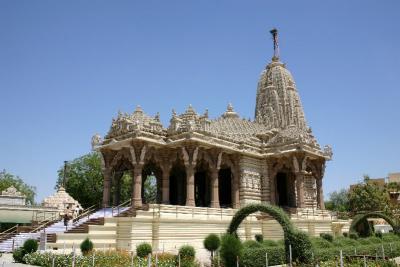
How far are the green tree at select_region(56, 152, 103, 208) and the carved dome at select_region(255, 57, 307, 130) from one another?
2487 cm

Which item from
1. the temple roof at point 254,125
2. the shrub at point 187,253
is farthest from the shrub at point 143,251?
the temple roof at point 254,125

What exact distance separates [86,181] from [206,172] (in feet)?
84.0

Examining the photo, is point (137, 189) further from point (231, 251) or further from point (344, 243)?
point (344, 243)

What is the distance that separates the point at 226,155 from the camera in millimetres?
35031

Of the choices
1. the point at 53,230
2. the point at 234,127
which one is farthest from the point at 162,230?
the point at 234,127

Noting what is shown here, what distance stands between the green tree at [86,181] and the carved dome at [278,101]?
24874mm

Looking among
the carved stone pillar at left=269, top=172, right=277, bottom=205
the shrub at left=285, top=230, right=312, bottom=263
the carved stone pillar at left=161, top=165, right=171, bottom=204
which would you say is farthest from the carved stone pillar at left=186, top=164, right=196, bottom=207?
the shrub at left=285, top=230, right=312, bottom=263

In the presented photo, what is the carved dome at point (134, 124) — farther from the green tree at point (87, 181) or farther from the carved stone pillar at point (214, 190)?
the green tree at point (87, 181)

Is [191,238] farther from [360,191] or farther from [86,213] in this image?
[360,191]

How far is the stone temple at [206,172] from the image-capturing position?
26.2 metres

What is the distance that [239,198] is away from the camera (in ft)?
115

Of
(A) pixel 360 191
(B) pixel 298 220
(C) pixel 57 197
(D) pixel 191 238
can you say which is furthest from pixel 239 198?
(A) pixel 360 191

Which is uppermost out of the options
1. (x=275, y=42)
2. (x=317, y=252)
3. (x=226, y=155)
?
(x=275, y=42)

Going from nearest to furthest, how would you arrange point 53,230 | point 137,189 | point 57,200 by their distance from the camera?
1. point 53,230
2. point 137,189
3. point 57,200
